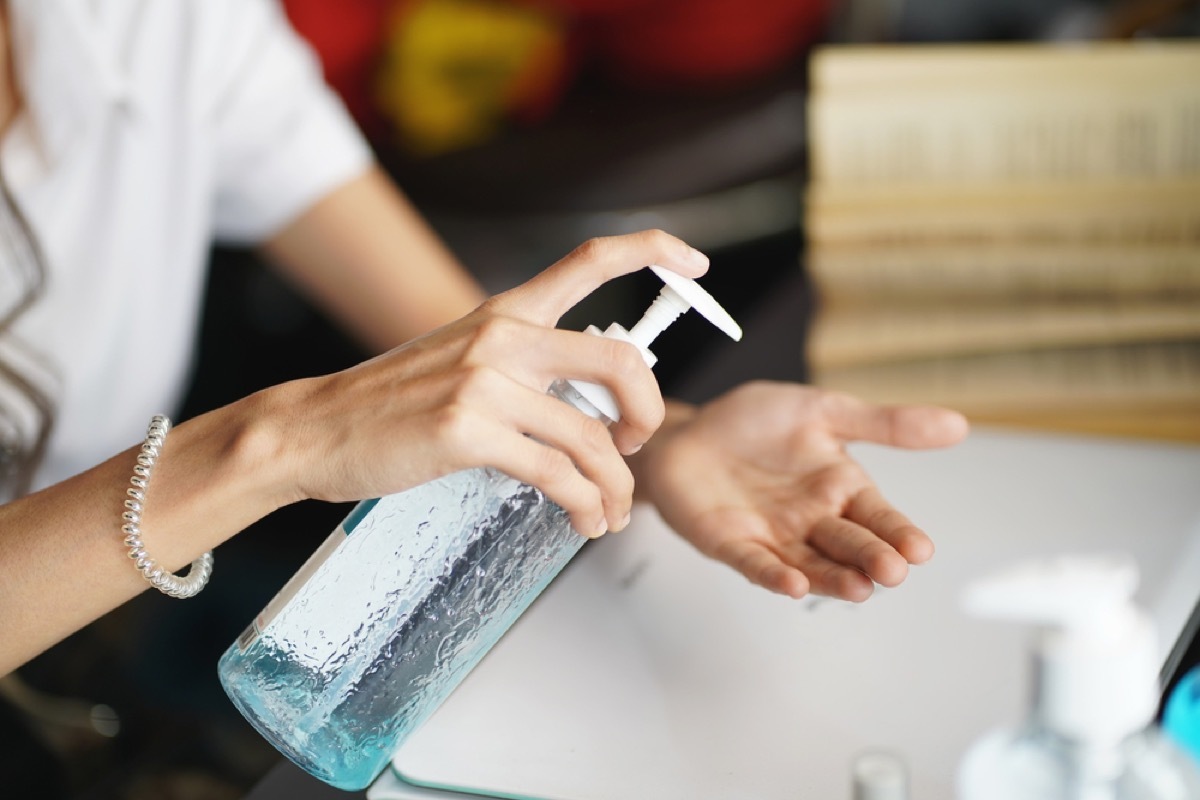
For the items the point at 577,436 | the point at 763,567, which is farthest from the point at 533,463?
the point at 763,567

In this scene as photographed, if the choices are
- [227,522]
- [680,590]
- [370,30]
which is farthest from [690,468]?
[370,30]

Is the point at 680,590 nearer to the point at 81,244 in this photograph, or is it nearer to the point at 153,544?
the point at 153,544

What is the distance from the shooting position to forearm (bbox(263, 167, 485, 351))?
2.88 ft

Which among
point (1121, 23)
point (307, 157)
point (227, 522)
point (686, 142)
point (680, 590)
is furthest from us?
point (686, 142)

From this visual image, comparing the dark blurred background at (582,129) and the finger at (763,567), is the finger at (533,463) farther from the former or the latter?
the dark blurred background at (582,129)

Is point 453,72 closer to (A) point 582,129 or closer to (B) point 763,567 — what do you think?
(A) point 582,129

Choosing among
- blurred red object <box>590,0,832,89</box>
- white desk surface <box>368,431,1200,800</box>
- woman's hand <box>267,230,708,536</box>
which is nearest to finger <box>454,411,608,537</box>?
woman's hand <box>267,230,708,536</box>

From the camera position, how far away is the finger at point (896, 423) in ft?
1.79

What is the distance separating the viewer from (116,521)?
1.46 feet

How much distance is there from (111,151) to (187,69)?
80 mm

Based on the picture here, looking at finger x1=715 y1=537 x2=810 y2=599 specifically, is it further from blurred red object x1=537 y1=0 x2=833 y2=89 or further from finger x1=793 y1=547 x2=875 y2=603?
blurred red object x1=537 y1=0 x2=833 y2=89

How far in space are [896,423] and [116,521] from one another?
331 mm

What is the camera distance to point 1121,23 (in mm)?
992

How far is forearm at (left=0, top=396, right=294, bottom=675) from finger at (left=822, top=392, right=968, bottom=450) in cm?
27
